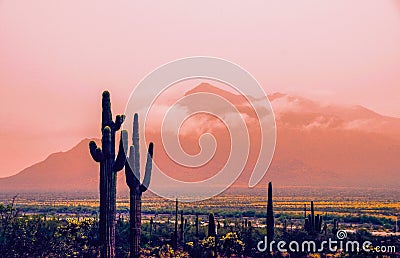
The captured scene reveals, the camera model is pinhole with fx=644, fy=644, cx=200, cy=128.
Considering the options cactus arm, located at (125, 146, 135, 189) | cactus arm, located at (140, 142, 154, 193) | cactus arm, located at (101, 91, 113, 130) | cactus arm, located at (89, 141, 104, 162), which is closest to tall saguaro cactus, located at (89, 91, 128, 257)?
cactus arm, located at (89, 141, 104, 162)

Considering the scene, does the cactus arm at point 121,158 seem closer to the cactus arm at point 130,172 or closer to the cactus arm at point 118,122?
the cactus arm at point 118,122

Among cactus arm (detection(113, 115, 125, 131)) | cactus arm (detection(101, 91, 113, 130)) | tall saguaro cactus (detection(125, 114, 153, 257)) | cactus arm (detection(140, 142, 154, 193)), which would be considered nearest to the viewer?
cactus arm (detection(113, 115, 125, 131))

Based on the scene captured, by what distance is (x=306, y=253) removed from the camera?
3450 cm

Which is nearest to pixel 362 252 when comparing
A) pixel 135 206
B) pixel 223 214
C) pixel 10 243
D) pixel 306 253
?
pixel 306 253

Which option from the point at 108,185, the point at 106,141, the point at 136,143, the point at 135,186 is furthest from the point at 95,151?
the point at 136,143

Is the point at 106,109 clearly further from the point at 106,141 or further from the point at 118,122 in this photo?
the point at 106,141

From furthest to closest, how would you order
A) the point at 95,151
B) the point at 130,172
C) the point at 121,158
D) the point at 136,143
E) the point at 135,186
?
1. the point at 136,143
2. the point at 135,186
3. the point at 130,172
4. the point at 121,158
5. the point at 95,151

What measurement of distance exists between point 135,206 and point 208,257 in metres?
4.87

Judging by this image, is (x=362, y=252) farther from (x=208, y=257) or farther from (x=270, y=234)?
(x=208, y=257)

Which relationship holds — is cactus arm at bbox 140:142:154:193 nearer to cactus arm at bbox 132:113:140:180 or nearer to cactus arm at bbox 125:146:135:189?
cactus arm at bbox 132:113:140:180

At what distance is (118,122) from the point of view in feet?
91.8

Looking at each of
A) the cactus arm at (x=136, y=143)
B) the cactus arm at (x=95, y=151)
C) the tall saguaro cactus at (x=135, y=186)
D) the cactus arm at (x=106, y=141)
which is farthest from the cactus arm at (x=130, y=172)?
the cactus arm at (x=95, y=151)

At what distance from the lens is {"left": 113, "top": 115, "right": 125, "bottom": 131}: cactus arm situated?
27883mm

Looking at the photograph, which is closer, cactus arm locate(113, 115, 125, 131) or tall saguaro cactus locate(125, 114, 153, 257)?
cactus arm locate(113, 115, 125, 131)
